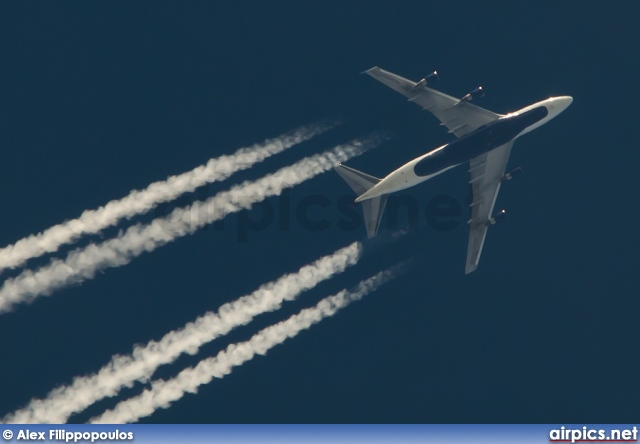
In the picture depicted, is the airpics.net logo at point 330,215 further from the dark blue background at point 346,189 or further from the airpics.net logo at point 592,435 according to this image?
the airpics.net logo at point 592,435

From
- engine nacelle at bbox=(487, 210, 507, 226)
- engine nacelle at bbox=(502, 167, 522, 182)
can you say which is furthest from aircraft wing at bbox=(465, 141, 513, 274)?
engine nacelle at bbox=(502, 167, 522, 182)

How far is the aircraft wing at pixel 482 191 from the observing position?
295 ft

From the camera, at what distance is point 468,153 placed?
87.8m

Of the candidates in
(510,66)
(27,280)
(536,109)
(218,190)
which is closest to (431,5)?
(510,66)

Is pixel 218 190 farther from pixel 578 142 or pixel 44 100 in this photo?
pixel 578 142

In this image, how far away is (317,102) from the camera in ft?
303

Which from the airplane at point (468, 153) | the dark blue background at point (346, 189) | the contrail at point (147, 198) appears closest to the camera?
the contrail at point (147, 198)

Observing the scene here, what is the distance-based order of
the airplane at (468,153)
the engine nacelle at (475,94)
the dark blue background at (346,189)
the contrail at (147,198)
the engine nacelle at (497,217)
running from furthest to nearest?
the dark blue background at (346,189) < the engine nacelle at (497,217) < the airplane at (468,153) < the engine nacelle at (475,94) < the contrail at (147,198)

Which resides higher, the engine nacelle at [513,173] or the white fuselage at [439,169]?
the white fuselage at [439,169]

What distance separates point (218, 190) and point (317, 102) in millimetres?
13296

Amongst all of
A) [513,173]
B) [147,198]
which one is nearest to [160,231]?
[147,198]

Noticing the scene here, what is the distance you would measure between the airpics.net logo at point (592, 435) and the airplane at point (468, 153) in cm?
1773

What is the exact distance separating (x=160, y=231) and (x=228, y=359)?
13.7 meters

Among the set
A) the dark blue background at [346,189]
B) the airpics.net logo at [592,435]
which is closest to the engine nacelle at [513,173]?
the dark blue background at [346,189]
